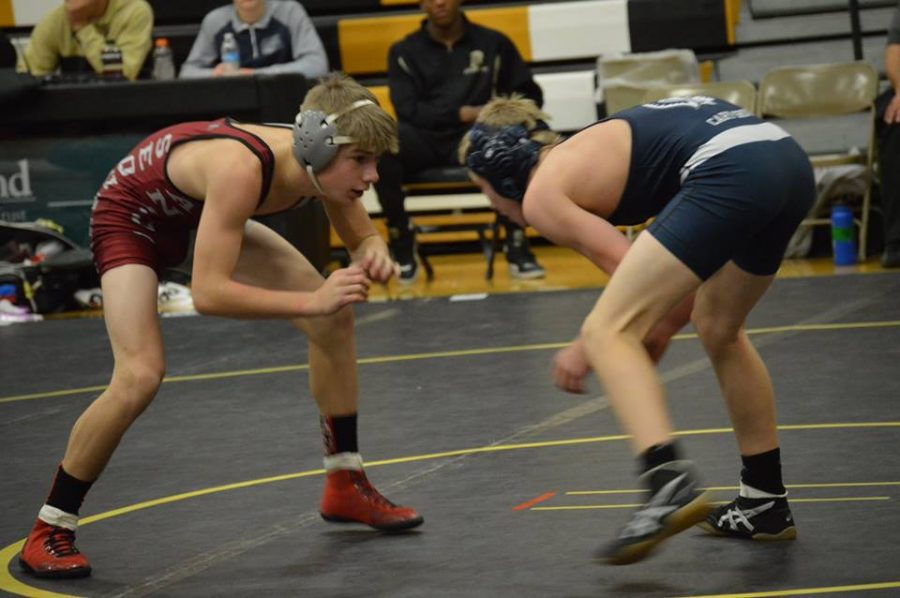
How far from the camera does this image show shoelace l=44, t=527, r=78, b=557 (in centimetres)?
373

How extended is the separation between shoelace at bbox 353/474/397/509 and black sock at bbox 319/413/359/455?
0.08 metres

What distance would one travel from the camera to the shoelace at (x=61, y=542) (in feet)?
12.2

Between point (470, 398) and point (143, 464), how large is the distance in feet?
3.91

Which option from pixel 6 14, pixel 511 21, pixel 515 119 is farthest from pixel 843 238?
pixel 6 14

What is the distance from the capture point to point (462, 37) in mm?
8898

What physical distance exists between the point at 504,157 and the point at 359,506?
104 centimetres

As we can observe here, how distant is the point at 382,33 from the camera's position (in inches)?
413

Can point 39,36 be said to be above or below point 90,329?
above

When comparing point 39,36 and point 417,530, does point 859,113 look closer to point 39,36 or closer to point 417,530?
point 39,36

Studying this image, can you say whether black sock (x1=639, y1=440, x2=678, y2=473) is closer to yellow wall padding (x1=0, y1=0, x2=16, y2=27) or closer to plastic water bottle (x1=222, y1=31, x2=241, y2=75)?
plastic water bottle (x1=222, y1=31, x2=241, y2=75)

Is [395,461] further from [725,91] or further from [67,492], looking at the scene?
[725,91]

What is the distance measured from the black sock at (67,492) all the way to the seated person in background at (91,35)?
5645 mm

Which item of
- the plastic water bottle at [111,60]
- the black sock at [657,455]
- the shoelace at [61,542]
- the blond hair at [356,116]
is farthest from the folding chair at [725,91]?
the black sock at [657,455]

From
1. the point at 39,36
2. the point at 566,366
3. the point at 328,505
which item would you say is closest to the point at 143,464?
the point at 328,505
